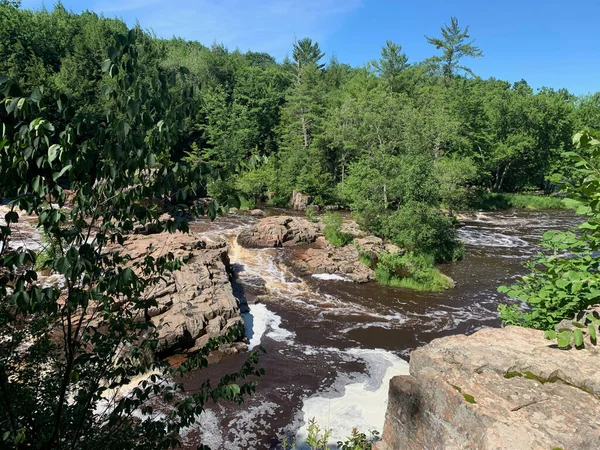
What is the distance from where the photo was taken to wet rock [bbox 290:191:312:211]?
1310 inches

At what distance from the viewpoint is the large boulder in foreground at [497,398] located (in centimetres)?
311

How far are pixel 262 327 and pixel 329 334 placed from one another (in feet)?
6.84

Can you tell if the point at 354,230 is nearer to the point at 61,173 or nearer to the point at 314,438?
the point at 314,438

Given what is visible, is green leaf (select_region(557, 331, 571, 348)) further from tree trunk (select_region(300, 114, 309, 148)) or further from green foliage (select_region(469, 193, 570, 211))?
tree trunk (select_region(300, 114, 309, 148))

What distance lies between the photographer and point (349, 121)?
31672 mm

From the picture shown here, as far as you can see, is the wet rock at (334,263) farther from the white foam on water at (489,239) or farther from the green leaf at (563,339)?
the green leaf at (563,339)

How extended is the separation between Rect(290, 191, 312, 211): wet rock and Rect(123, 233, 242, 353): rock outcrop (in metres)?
19.5

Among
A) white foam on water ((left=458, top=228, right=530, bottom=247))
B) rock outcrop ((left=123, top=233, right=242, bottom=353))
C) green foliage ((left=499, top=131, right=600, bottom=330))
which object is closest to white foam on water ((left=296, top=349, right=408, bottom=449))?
rock outcrop ((left=123, top=233, right=242, bottom=353))

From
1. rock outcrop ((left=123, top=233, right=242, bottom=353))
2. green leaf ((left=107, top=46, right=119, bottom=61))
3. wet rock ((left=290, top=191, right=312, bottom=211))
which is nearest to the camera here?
green leaf ((left=107, top=46, right=119, bottom=61))

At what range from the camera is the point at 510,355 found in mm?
4055

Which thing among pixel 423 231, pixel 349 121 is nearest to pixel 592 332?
pixel 423 231

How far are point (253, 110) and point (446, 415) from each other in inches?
1728

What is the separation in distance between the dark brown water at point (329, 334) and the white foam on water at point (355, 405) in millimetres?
21

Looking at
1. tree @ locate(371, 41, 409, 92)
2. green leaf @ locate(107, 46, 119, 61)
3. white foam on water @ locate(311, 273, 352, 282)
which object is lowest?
white foam on water @ locate(311, 273, 352, 282)
